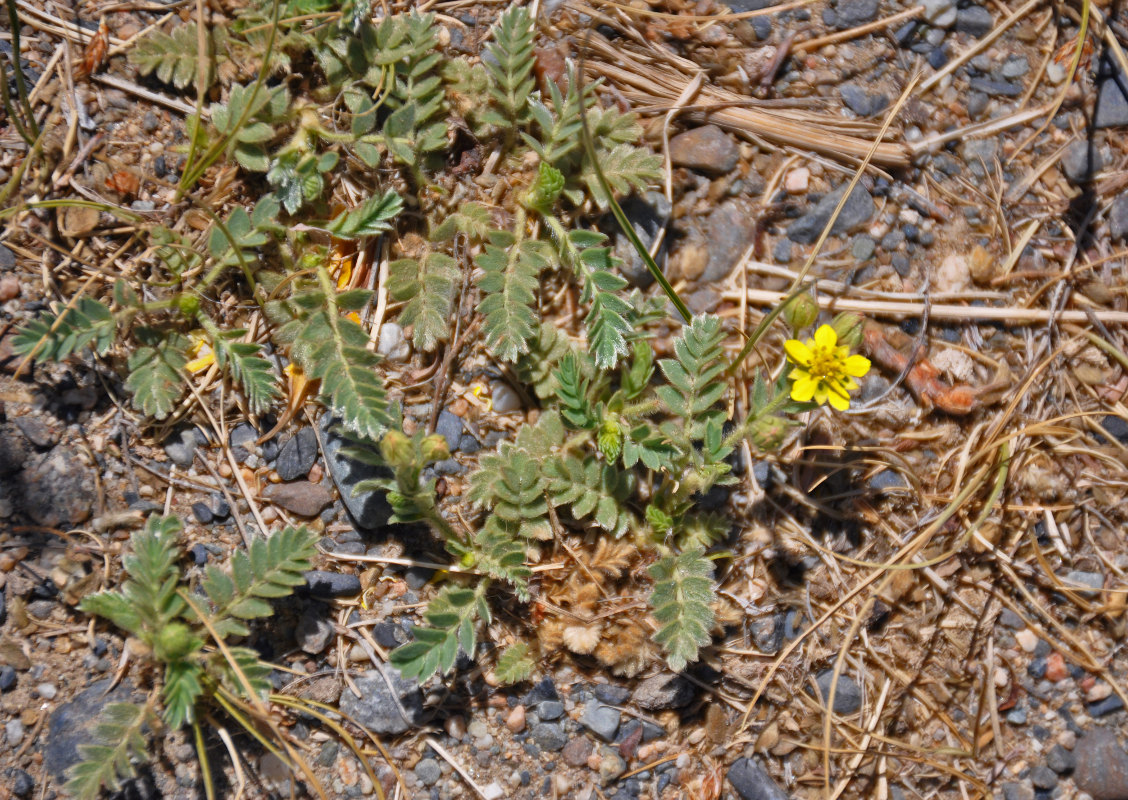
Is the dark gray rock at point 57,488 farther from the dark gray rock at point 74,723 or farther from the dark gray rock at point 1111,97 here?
the dark gray rock at point 1111,97

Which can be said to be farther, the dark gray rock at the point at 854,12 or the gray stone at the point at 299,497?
the dark gray rock at the point at 854,12

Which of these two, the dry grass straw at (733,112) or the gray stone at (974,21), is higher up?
the gray stone at (974,21)

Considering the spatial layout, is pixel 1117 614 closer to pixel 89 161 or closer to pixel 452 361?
pixel 452 361

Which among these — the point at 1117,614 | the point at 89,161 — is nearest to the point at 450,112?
the point at 89,161

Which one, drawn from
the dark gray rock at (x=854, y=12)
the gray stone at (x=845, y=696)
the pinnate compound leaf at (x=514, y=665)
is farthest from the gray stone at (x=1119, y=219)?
the pinnate compound leaf at (x=514, y=665)

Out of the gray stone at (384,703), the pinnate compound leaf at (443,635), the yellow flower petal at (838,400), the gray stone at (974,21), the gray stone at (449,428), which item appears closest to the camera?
the pinnate compound leaf at (443,635)

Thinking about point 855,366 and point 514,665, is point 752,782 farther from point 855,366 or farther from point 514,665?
point 855,366
